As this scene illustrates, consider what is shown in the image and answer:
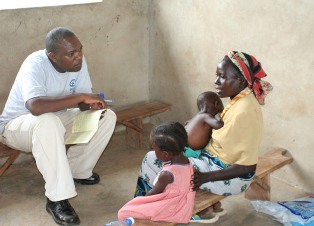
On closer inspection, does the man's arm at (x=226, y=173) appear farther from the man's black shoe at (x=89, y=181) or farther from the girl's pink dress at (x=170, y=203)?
the man's black shoe at (x=89, y=181)

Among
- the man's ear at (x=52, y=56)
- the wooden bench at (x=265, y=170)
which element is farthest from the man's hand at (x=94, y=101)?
the wooden bench at (x=265, y=170)

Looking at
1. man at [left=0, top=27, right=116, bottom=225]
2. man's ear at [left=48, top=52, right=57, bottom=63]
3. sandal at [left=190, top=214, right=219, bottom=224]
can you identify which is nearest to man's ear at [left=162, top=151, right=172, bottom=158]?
sandal at [left=190, top=214, right=219, bottom=224]

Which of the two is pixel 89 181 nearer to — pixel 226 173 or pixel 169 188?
pixel 169 188

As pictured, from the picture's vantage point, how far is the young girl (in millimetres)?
2797

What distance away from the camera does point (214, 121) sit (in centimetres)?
312

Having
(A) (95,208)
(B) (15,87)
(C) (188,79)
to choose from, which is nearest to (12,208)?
(A) (95,208)

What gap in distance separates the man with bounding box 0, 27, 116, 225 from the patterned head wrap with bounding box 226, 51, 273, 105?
123 cm

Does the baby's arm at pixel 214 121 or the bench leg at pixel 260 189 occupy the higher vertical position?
the baby's arm at pixel 214 121

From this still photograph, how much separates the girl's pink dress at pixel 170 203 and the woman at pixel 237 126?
10cm

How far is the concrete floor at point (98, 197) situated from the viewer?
11.5 ft

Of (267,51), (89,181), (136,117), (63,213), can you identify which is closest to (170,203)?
(63,213)

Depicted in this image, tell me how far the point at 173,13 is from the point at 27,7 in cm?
154

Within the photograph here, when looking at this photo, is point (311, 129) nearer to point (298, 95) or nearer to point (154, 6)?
point (298, 95)

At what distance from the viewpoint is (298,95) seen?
3.82 m
